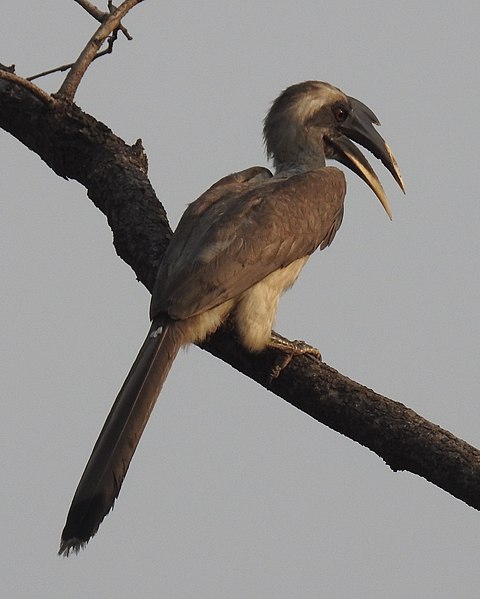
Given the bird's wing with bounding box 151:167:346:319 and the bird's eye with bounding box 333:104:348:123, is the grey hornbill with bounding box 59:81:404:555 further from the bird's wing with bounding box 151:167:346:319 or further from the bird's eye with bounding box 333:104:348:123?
the bird's eye with bounding box 333:104:348:123

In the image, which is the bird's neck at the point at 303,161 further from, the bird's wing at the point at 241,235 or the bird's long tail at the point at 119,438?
the bird's long tail at the point at 119,438

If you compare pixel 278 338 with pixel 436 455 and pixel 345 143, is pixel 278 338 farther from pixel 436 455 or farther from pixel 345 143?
pixel 345 143

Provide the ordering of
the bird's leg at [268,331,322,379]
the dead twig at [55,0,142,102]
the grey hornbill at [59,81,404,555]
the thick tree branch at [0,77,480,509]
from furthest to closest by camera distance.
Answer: the dead twig at [55,0,142,102] → the bird's leg at [268,331,322,379] → the grey hornbill at [59,81,404,555] → the thick tree branch at [0,77,480,509]

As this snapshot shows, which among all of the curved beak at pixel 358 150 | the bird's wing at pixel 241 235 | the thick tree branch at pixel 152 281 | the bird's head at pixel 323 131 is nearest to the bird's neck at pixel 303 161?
the bird's head at pixel 323 131

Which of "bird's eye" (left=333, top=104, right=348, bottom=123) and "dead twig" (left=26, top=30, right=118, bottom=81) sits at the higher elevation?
"bird's eye" (left=333, top=104, right=348, bottom=123)

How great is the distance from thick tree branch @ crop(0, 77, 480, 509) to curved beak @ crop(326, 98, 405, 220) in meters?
1.27

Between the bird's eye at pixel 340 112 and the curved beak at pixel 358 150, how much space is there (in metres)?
0.02

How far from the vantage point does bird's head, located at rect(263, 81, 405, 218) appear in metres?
5.87

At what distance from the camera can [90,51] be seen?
5.08 meters

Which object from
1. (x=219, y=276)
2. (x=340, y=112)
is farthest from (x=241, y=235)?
(x=340, y=112)

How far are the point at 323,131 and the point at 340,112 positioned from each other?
15 centimetres

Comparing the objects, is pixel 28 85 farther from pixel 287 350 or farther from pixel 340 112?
pixel 340 112

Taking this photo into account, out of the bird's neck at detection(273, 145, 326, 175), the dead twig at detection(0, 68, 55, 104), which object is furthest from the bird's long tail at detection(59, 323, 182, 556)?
the bird's neck at detection(273, 145, 326, 175)

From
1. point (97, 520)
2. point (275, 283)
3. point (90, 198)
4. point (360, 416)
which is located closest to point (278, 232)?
point (275, 283)
